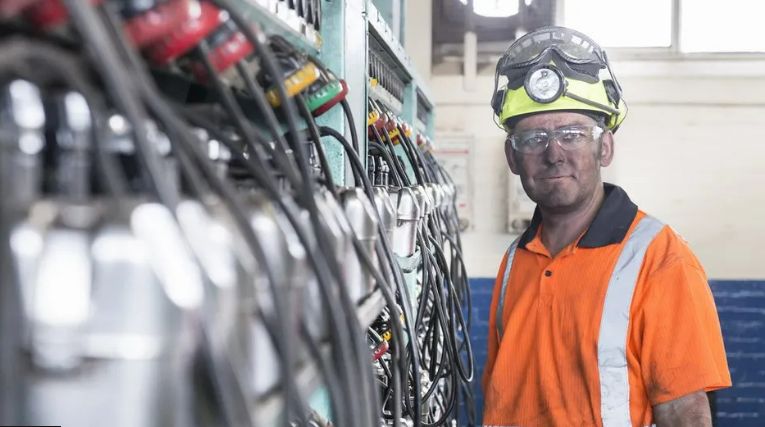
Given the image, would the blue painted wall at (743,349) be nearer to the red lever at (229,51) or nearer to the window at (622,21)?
the window at (622,21)

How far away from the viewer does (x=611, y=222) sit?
5.83ft

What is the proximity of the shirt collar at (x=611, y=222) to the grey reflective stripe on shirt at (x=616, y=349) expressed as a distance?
0.11m

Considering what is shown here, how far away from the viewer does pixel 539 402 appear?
179 centimetres

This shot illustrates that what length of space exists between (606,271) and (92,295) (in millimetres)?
1481

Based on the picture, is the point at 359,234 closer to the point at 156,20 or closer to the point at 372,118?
the point at 156,20

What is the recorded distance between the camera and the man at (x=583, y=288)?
1.55m

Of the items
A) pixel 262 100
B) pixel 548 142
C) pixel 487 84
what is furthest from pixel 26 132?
pixel 487 84

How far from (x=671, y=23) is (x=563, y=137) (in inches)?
109

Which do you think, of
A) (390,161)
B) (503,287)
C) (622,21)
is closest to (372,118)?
(390,161)

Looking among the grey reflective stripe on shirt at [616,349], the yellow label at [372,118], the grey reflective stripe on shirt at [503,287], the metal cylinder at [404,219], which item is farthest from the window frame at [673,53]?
the metal cylinder at [404,219]

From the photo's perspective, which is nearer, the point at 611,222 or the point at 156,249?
the point at 156,249

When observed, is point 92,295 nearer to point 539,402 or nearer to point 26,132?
point 26,132

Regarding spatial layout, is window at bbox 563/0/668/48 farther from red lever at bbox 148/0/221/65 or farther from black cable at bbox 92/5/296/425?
black cable at bbox 92/5/296/425

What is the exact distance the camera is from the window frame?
13.6ft
